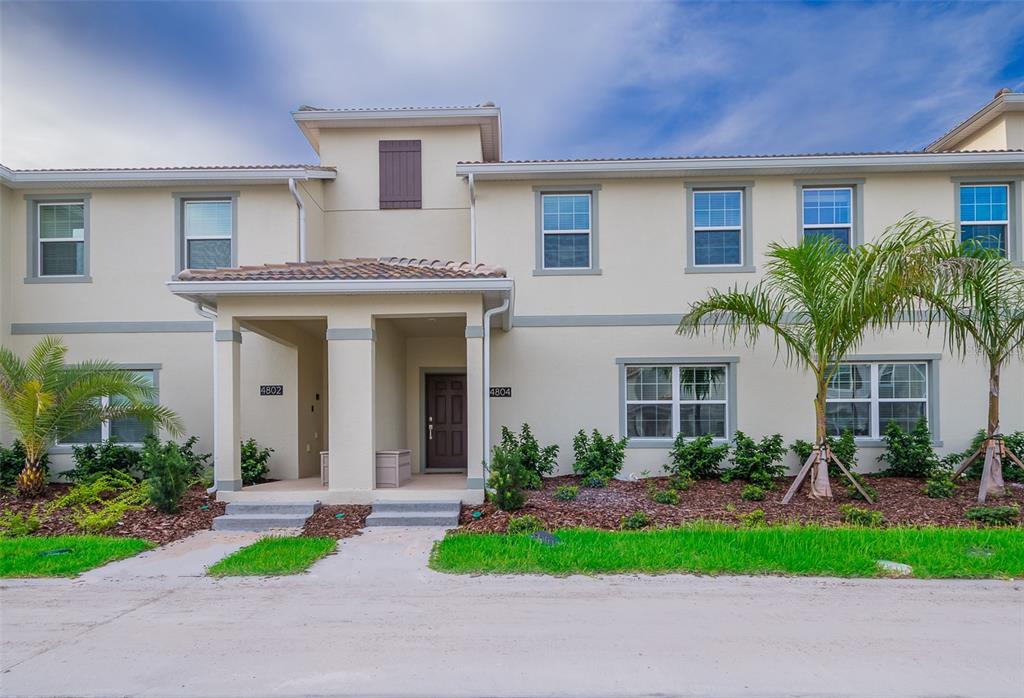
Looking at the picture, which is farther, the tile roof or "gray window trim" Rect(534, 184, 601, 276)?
"gray window trim" Rect(534, 184, 601, 276)

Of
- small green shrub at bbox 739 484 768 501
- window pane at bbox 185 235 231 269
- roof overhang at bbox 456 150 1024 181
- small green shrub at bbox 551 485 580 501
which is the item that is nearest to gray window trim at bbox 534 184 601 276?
roof overhang at bbox 456 150 1024 181

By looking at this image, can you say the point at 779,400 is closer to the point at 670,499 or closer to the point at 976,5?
the point at 670,499

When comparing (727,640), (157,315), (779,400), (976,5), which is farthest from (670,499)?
(976,5)

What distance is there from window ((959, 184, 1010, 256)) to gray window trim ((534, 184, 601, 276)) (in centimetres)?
692

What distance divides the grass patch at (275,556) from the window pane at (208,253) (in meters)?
6.31

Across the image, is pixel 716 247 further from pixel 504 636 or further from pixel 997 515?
pixel 504 636

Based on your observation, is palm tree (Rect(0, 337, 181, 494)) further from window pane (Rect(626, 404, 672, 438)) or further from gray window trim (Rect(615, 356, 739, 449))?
window pane (Rect(626, 404, 672, 438))

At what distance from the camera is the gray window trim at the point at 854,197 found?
11.6m

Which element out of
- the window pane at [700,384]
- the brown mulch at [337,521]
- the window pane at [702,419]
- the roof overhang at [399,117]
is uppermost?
the roof overhang at [399,117]

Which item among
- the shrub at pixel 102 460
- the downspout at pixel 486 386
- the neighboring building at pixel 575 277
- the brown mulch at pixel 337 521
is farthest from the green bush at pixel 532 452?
the shrub at pixel 102 460

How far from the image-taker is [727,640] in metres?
4.62

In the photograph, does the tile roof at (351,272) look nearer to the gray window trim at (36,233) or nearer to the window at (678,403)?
the window at (678,403)

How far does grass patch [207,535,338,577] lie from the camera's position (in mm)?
6508

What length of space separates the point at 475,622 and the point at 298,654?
Result: 4.57ft
